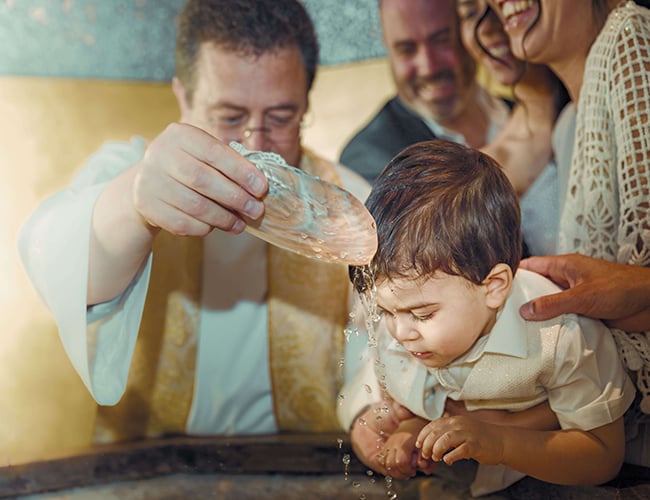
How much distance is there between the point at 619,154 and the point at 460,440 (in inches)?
18.9

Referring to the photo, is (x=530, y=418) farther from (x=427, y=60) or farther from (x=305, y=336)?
(x=427, y=60)

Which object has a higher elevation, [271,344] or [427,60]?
[427,60]

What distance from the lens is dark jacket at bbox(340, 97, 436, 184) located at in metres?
1.54

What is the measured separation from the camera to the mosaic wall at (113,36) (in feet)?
5.10

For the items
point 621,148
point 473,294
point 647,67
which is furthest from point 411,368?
point 647,67

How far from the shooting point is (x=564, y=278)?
1182mm

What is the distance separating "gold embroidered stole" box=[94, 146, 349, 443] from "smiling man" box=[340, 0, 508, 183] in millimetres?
127

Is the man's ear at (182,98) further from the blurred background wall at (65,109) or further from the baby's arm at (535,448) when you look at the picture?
the baby's arm at (535,448)

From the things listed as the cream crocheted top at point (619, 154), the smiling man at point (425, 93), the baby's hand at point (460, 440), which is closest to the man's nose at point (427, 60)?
the smiling man at point (425, 93)

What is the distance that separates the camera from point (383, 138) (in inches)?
61.9

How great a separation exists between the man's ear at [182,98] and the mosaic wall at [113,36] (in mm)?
63

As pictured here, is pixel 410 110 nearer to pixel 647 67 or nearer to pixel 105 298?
pixel 647 67

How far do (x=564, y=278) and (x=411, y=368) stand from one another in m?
0.26

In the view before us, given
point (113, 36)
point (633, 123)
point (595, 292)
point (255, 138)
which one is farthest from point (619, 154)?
point (113, 36)
